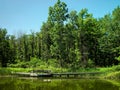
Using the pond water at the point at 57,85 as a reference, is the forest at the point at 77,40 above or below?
above

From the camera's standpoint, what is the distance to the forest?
213 ft

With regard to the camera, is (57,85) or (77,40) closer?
(57,85)

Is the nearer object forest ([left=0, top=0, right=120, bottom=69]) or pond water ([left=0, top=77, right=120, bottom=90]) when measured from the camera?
pond water ([left=0, top=77, right=120, bottom=90])

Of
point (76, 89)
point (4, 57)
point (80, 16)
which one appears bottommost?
point (76, 89)

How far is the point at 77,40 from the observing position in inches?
2633

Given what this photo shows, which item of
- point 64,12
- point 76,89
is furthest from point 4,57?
point 76,89

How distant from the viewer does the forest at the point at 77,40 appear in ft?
213

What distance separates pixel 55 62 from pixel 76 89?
131 ft

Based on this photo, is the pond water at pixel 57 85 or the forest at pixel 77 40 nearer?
the pond water at pixel 57 85

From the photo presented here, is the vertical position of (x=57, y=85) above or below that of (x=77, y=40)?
below

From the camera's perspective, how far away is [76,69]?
56969 mm

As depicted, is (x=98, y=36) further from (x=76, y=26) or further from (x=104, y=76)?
(x=104, y=76)

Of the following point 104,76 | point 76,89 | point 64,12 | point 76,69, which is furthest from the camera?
point 64,12

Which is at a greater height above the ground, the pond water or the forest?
the forest
